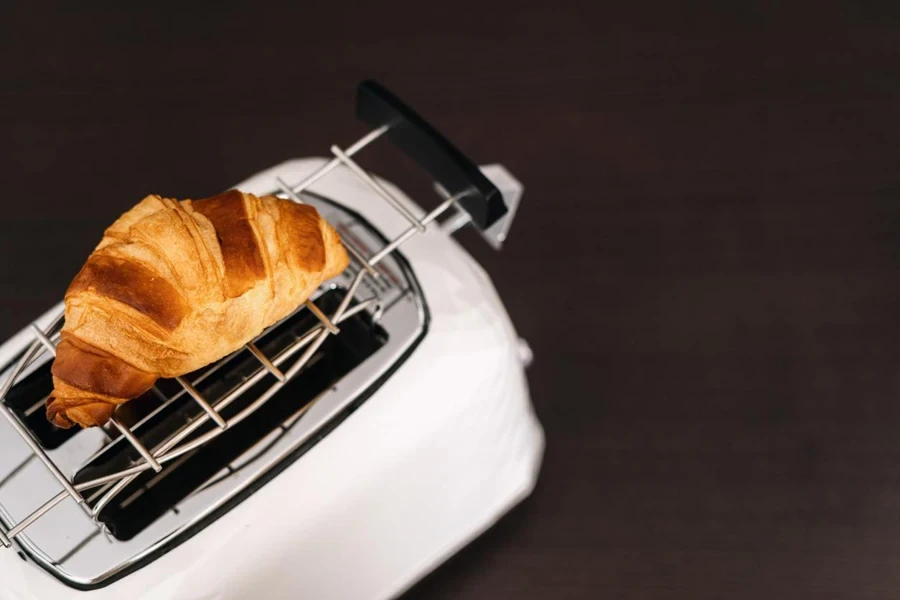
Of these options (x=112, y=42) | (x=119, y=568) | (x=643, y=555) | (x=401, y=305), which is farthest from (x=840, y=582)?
(x=112, y=42)

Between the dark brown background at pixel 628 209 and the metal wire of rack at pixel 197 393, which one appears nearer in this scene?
the metal wire of rack at pixel 197 393

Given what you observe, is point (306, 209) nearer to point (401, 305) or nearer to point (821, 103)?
point (401, 305)

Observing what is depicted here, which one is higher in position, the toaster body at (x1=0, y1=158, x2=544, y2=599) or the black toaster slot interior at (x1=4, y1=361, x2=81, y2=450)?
the black toaster slot interior at (x1=4, y1=361, x2=81, y2=450)

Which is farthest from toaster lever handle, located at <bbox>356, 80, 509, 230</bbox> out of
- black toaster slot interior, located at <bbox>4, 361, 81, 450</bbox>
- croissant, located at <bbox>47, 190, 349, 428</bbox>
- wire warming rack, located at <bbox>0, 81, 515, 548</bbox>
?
black toaster slot interior, located at <bbox>4, 361, 81, 450</bbox>

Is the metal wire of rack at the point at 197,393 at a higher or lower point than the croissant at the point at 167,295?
lower

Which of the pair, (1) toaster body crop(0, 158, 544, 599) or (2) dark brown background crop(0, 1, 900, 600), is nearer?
(1) toaster body crop(0, 158, 544, 599)

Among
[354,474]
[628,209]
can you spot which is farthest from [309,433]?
[628,209]

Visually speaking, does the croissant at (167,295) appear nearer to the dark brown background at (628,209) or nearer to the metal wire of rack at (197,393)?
the metal wire of rack at (197,393)

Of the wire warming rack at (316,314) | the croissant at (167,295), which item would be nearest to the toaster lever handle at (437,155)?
the wire warming rack at (316,314)

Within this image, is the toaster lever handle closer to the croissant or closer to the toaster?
the toaster
